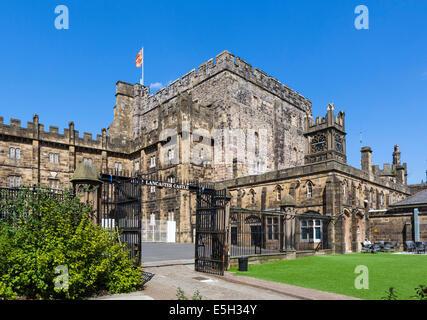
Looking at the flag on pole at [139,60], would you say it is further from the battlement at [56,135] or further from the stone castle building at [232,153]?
the battlement at [56,135]

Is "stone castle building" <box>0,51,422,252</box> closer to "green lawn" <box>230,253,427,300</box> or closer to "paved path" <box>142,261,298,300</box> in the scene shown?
"green lawn" <box>230,253,427,300</box>

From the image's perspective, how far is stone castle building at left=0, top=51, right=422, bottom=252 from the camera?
2675cm

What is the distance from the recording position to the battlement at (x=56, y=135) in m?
34.1

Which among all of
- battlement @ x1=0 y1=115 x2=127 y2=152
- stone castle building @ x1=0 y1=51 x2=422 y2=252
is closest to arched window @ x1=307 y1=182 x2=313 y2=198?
stone castle building @ x1=0 y1=51 x2=422 y2=252

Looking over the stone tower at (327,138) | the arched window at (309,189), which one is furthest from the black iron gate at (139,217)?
the stone tower at (327,138)

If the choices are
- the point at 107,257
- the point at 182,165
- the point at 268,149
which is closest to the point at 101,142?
the point at 182,165

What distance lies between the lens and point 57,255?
7.73 metres

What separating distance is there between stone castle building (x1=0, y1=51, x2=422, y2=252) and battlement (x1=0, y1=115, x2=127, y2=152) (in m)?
0.10

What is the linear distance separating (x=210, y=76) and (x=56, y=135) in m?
18.6

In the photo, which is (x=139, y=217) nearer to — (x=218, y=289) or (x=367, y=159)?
(x=218, y=289)

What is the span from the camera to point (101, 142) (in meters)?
40.6

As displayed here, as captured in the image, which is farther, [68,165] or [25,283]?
[68,165]
